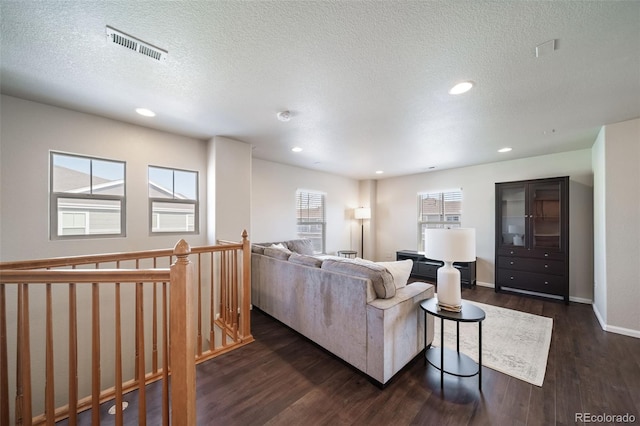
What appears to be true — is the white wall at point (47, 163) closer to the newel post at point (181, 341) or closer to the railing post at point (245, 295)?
the railing post at point (245, 295)

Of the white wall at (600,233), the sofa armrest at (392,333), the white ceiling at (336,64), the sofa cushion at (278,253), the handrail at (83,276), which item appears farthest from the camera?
the sofa cushion at (278,253)

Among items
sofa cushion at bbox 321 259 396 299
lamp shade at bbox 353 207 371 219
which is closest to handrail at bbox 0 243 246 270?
sofa cushion at bbox 321 259 396 299

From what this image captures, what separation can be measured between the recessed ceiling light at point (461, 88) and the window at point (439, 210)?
147 inches

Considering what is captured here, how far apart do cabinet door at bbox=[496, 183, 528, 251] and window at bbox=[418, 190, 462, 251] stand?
0.93m

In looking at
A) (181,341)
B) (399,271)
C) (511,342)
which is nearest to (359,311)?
(399,271)

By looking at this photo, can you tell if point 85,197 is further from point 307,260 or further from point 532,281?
point 532,281

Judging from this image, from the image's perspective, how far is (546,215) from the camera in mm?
4109

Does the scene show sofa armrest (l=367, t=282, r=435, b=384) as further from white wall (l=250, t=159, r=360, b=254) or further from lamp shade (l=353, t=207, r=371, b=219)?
lamp shade (l=353, t=207, r=371, b=219)

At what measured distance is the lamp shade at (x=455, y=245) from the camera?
6.94 ft

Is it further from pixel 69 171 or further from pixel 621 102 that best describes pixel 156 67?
pixel 621 102

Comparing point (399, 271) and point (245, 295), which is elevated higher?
point (399, 271)

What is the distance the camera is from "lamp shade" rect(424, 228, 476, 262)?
2.12 metres
